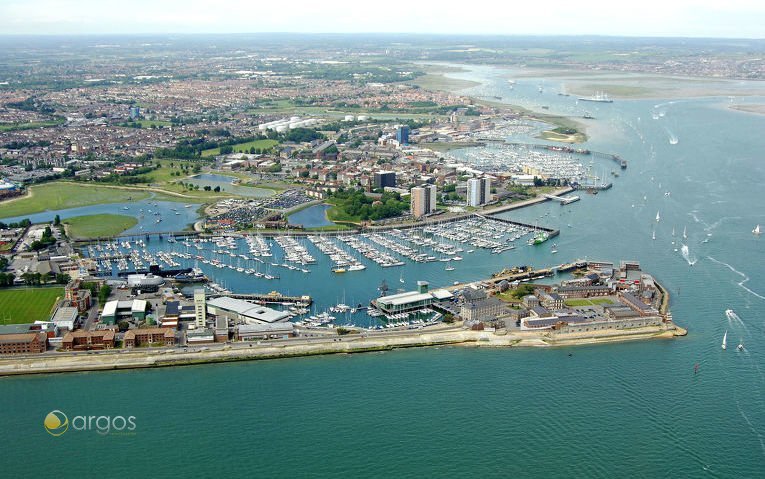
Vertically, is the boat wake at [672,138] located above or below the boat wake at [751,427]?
above

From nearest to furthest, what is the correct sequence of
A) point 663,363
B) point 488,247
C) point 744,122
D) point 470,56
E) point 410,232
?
point 663,363
point 488,247
point 410,232
point 744,122
point 470,56

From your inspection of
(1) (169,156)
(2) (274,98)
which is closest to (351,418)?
(1) (169,156)

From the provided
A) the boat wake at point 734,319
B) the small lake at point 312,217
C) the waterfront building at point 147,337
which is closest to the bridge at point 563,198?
the small lake at point 312,217

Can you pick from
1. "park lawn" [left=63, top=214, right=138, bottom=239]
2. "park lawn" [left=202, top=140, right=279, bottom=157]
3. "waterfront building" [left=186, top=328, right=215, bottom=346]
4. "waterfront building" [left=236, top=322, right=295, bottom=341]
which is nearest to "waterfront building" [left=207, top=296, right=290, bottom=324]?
"waterfront building" [left=236, top=322, right=295, bottom=341]

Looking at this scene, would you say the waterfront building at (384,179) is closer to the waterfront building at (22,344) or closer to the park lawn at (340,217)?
the park lawn at (340,217)

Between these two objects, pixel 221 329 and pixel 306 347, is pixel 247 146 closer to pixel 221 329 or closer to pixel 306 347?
pixel 221 329

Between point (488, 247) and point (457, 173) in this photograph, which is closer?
point (488, 247)

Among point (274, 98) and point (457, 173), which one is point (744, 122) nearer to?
point (457, 173)
